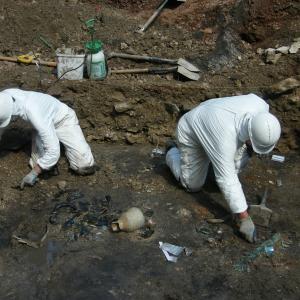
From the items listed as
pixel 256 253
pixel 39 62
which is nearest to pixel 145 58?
pixel 39 62

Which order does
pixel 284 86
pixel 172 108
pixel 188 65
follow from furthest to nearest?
1. pixel 188 65
2. pixel 172 108
3. pixel 284 86

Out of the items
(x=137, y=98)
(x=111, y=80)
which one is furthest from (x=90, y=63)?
(x=137, y=98)

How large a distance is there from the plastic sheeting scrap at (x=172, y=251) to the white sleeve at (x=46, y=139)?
1.56 meters

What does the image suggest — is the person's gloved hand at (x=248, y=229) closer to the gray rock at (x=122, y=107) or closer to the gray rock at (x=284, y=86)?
the gray rock at (x=284, y=86)

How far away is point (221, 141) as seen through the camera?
14.4 feet

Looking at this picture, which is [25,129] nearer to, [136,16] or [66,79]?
[66,79]

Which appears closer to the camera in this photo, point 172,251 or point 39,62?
point 172,251

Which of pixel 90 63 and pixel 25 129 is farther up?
pixel 90 63

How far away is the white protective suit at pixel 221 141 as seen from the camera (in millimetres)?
4363

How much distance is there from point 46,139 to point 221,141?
187 centimetres

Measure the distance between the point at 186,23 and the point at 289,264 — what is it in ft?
15.3

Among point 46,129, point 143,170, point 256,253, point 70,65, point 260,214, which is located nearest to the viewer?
point 256,253

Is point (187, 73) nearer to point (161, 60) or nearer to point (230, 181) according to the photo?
point (161, 60)

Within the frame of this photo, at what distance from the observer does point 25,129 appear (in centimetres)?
597
